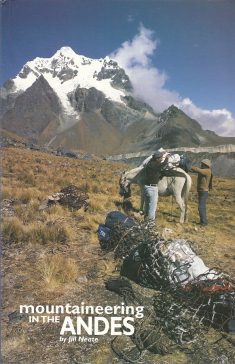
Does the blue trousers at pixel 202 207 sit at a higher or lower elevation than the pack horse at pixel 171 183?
lower

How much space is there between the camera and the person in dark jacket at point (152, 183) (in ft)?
33.0

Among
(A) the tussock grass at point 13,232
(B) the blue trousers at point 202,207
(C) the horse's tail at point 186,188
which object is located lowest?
(A) the tussock grass at point 13,232

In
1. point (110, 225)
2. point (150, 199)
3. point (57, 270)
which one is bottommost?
point (57, 270)

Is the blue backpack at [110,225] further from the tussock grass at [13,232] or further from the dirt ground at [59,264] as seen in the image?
the tussock grass at [13,232]

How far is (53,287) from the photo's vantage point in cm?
675

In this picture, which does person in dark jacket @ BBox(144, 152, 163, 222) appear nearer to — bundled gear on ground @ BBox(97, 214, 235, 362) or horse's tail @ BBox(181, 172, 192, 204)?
horse's tail @ BBox(181, 172, 192, 204)

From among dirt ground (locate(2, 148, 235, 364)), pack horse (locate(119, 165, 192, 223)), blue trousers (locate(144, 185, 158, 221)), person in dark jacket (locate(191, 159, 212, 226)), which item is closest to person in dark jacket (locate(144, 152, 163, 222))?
blue trousers (locate(144, 185, 158, 221))

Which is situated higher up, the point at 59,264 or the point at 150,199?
the point at 150,199

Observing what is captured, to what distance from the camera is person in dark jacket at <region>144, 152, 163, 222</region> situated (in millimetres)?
10070

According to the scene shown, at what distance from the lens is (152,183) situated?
1035 cm

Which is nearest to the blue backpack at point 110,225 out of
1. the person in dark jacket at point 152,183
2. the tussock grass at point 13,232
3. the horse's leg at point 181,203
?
the person in dark jacket at point 152,183

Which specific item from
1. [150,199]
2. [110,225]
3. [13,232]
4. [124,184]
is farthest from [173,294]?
[124,184]

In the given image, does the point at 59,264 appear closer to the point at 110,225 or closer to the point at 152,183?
the point at 110,225

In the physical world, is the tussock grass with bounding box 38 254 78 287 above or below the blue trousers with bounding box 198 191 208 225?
below
